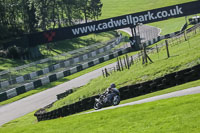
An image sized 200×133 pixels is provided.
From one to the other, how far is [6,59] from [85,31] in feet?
43.9

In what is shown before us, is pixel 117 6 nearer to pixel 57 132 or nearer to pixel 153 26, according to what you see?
pixel 153 26

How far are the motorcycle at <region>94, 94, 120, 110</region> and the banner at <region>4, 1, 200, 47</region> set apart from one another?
3354cm

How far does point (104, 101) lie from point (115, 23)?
1376 inches

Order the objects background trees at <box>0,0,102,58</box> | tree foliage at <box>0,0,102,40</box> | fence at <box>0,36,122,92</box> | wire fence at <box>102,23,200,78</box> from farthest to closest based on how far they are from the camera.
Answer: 1. tree foliage at <box>0,0,102,40</box>
2. background trees at <box>0,0,102,58</box>
3. fence at <box>0,36,122,92</box>
4. wire fence at <box>102,23,200,78</box>

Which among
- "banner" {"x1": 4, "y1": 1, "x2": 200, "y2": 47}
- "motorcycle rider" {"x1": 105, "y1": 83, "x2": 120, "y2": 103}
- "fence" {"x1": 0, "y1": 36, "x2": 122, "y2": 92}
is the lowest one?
"fence" {"x1": 0, "y1": 36, "x2": 122, "y2": 92}

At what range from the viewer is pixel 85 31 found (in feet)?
174

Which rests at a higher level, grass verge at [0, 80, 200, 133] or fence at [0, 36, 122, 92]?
grass verge at [0, 80, 200, 133]

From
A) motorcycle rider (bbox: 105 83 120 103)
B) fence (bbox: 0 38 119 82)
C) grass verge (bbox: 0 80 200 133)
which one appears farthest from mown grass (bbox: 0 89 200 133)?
fence (bbox: 0 38 119 82)

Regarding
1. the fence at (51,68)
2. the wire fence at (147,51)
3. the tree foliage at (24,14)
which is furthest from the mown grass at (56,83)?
the tree foliage at (24,14)

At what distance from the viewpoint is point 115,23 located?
53.3 meters

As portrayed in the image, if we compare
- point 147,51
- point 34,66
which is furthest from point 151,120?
point 34,66

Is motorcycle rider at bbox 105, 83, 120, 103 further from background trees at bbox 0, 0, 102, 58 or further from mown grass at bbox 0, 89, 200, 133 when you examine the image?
background trees at bbox 0, 0, 102, 58

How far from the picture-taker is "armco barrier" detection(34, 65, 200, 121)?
17453 millimetres

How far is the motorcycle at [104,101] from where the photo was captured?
1888cm
